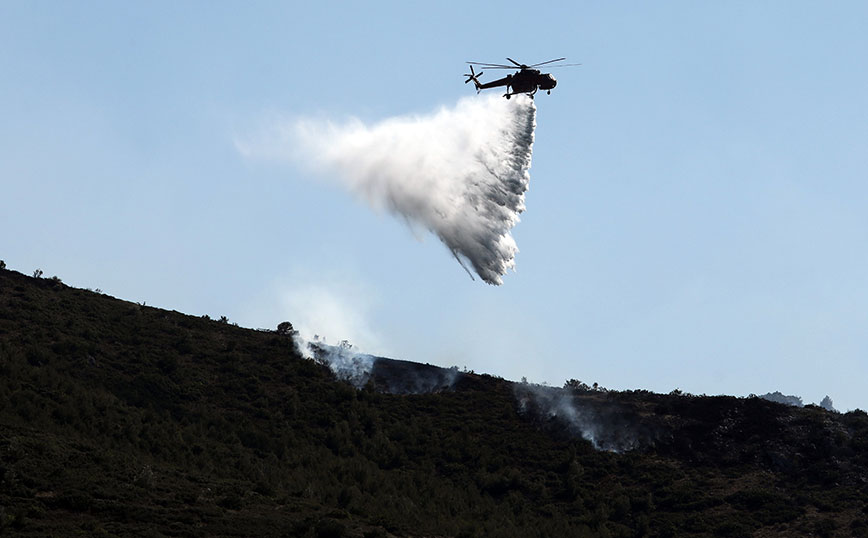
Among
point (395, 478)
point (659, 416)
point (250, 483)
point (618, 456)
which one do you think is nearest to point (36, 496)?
point (250, 483)

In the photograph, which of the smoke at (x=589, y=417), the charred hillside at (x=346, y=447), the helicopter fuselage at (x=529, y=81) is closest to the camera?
the charred hillside at (x=346, y=447)

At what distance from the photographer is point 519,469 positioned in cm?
7700

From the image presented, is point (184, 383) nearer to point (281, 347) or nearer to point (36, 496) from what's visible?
point (281, 347)

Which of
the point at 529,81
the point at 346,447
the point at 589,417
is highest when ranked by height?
the point at 529,81

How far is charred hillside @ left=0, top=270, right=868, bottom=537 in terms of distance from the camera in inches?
2067

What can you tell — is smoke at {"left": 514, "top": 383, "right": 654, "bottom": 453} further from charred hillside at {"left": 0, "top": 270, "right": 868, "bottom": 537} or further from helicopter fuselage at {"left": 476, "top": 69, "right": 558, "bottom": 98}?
helicopter fuselage at {"left": 476, "top": 69, "right": 558, "bottom": 98}

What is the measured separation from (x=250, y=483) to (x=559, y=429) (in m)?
32.6

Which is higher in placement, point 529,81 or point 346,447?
point 529,81

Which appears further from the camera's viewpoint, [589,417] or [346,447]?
[589,417]

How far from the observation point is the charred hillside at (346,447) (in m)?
52.5

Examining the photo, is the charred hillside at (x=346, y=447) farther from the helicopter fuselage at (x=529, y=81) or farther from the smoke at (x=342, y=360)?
the helicopter fuselage at (x=529, y=81)

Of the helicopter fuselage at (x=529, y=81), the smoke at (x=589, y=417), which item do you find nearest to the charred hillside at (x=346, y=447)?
the smoke at (x=589, y=417)

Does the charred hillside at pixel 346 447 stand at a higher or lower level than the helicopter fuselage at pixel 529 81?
lower

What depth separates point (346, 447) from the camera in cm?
7562
